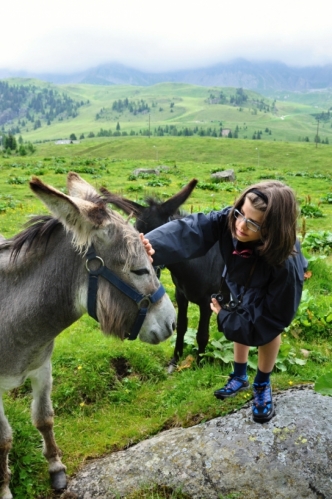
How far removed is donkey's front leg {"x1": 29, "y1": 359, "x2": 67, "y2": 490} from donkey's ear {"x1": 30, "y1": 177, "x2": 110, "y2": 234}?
1.93m

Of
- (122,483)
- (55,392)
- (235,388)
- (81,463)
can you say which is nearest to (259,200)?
(235,388)

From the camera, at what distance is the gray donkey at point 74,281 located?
294 cm

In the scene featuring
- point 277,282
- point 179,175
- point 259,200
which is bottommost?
point 179,175

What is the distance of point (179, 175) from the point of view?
92.6ft

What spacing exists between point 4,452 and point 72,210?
2.82m

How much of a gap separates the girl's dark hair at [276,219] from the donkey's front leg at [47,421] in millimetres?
2540

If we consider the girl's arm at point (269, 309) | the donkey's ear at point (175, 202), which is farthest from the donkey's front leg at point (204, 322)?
the girl's arm at point (269, 309)

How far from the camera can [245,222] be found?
3.44 metres

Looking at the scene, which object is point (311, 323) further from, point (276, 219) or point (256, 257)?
point (276, 219)

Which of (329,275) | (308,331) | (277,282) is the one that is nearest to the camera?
(277,282)

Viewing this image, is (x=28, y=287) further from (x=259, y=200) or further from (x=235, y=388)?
(x=235, y=388)

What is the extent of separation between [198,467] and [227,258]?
6.61 feet

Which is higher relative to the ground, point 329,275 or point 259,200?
point 259,200

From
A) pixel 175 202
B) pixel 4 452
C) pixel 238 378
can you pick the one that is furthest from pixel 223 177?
pixel 4 452
